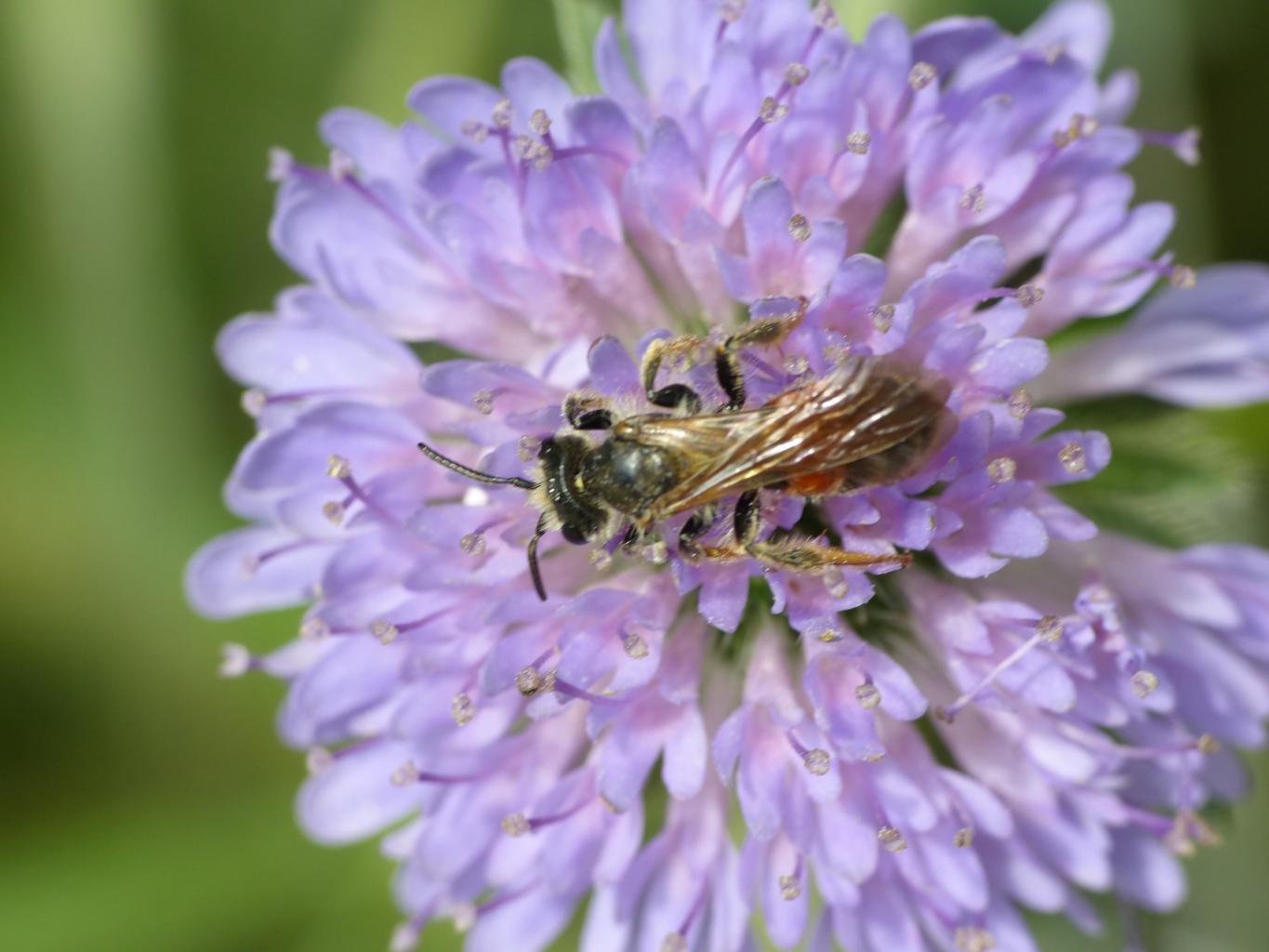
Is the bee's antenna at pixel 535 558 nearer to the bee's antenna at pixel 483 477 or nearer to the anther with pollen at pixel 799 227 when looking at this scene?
the bee's antenna at pixel 483 477

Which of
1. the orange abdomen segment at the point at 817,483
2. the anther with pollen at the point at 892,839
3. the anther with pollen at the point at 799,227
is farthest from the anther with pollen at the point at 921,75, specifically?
the anther with pollen at the point at 892,839

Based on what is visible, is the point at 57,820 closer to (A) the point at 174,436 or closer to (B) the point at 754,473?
(A) the point at 174,436

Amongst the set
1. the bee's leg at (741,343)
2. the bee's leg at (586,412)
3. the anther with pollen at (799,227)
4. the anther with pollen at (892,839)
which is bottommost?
the anther with pollen at (892,839)

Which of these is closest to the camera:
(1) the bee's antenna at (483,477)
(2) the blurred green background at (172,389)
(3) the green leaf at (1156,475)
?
(1) the bee's antenna at (483,477)

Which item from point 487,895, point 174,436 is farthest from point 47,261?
point 487,895

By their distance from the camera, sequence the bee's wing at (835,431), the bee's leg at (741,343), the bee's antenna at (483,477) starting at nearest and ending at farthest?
the bee's wing at (835,431) < the bee's leg at (741,343) < the bee's antenna at (483,477)

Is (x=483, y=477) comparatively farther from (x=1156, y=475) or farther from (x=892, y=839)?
(x=1156, y=475)

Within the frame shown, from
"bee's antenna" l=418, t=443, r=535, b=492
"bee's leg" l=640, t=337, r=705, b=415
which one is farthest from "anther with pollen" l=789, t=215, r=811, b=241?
"bee's antenna" l=418, t=443, r=535, b=492

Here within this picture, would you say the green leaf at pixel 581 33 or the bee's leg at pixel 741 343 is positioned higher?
the green leaf at pixel 581 33
